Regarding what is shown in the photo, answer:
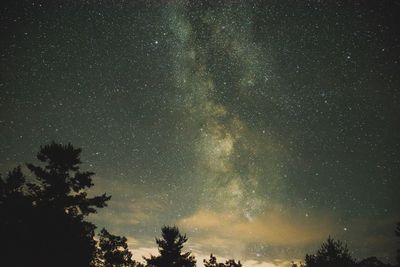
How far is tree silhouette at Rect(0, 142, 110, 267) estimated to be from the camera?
1481 cm

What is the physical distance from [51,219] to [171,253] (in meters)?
11.6

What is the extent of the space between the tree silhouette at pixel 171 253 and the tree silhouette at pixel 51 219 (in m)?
8.05

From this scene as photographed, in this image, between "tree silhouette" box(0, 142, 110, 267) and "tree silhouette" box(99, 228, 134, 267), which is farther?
"tree silhouette" box(99, 228, 134, 267)

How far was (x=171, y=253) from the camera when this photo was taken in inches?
932

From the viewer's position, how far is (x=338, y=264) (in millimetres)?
20906

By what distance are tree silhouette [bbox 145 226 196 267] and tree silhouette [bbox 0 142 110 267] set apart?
317 inches

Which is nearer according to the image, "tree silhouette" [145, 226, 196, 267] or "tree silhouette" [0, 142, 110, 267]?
"tree silhouette" [0, 142, 110, 267]


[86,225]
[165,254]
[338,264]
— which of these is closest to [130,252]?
[165,254]

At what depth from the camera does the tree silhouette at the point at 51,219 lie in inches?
583

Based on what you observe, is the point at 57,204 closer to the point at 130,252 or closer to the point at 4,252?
the point at 4,252

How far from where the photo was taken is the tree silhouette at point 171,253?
23.2m

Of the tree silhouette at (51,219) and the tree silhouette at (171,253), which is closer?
the tree silhouette at (51,219)

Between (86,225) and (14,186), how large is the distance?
500 inches

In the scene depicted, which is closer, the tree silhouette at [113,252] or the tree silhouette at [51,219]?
the tree silhouette at [51,219]
